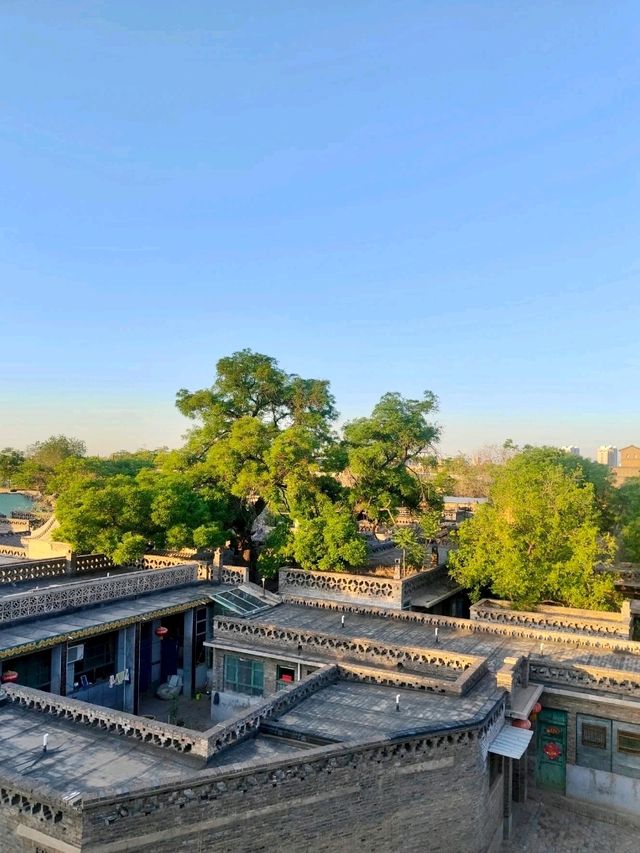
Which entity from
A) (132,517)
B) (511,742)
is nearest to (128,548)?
(132,517)

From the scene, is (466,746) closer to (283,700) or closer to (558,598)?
(283,700)

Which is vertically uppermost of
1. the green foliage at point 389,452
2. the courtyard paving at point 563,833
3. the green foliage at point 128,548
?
the green foliage at point 389,452

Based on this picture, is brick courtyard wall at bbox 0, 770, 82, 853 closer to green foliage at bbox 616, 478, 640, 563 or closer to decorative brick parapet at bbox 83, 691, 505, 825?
decorative brick parapet at bbox 83, 691, 505, 825

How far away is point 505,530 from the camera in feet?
64.6

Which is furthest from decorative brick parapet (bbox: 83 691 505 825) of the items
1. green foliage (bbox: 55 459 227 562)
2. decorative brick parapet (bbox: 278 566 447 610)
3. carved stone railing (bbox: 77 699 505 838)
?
green foliage (bbox: 55 459 227 562)

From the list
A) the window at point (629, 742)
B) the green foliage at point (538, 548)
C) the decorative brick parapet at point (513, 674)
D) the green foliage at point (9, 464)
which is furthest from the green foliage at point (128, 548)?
the green foliage at point (9, 464)

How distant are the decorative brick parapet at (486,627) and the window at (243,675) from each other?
399 centimetres

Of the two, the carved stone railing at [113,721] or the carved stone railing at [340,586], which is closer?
the carved stone railing at [113,721]

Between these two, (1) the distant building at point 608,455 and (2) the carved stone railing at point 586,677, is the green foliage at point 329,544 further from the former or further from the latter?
(1) the distant building at point 608,455

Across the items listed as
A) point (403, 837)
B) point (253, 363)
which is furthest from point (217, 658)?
point (253, 363)

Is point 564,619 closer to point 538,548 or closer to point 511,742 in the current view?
point 538,548

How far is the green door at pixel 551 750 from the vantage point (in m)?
13.4

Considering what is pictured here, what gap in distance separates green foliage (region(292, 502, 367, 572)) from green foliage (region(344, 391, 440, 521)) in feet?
7.16

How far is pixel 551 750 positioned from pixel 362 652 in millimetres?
4506
